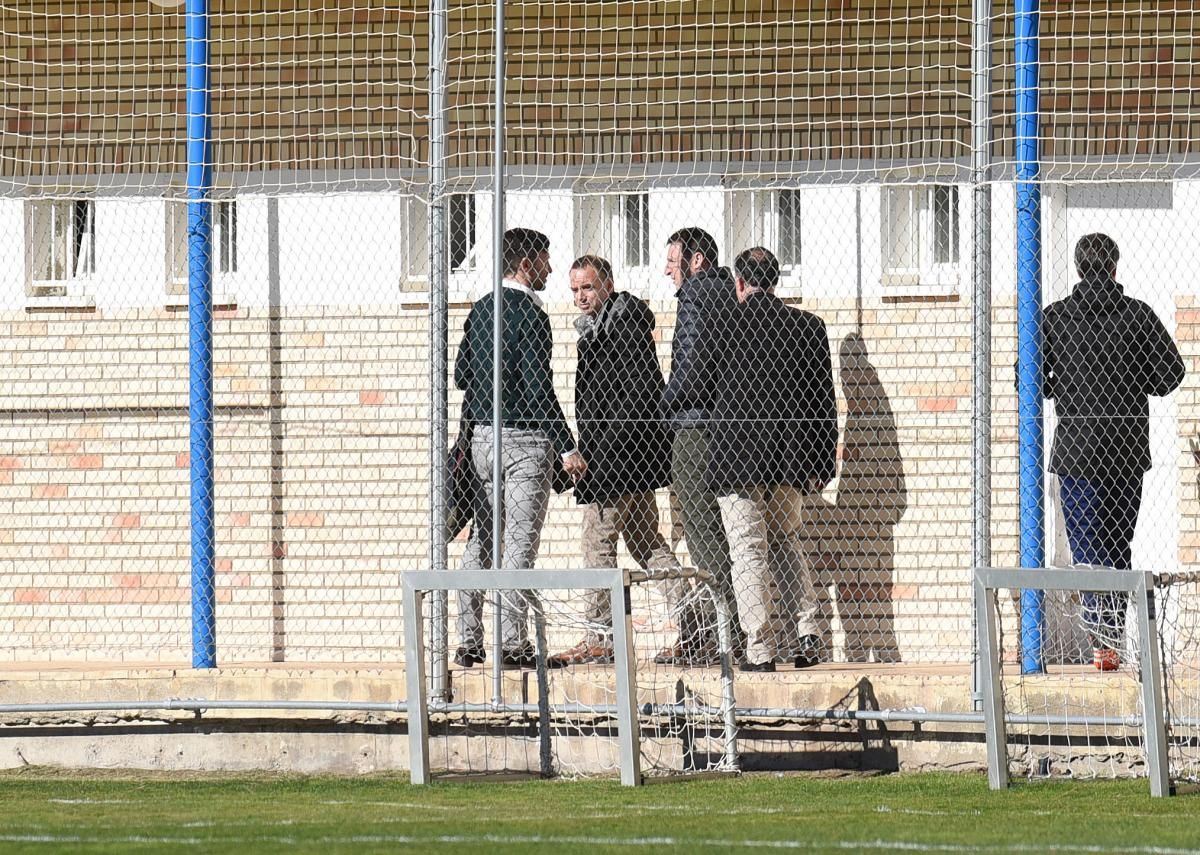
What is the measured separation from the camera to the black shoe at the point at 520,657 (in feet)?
30.0

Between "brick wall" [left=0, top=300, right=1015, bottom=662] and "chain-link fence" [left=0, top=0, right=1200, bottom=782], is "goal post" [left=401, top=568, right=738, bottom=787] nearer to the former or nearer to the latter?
"chain-link fence" [left=0, top=0, right=1200, bottom=782]

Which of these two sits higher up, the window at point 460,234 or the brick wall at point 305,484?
the window at point 460,234

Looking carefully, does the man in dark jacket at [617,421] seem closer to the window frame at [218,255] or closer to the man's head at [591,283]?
the man's head at [591,283]

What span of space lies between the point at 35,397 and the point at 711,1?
12.9ft

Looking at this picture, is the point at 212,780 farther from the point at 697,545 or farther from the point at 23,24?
the point at 23,24

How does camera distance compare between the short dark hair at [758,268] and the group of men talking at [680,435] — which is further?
the short dark hair at [758,268]

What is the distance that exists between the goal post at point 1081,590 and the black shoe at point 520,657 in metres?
1.95

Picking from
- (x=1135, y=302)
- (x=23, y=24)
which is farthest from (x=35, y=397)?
(x=1135, y=302)

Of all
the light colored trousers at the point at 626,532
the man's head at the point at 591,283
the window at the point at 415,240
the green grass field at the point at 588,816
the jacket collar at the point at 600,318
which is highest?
the window at the point at 415,240

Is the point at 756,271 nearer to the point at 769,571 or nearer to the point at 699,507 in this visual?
the point at 699,507

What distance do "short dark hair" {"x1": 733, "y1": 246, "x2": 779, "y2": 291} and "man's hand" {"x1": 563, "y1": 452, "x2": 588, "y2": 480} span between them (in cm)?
112

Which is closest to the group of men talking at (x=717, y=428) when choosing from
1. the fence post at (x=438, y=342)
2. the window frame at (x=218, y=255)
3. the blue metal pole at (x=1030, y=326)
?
the fence post at (x=438, y=342)

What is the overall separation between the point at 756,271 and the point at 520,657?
2.06 metres

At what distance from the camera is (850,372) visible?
10.6 metres
